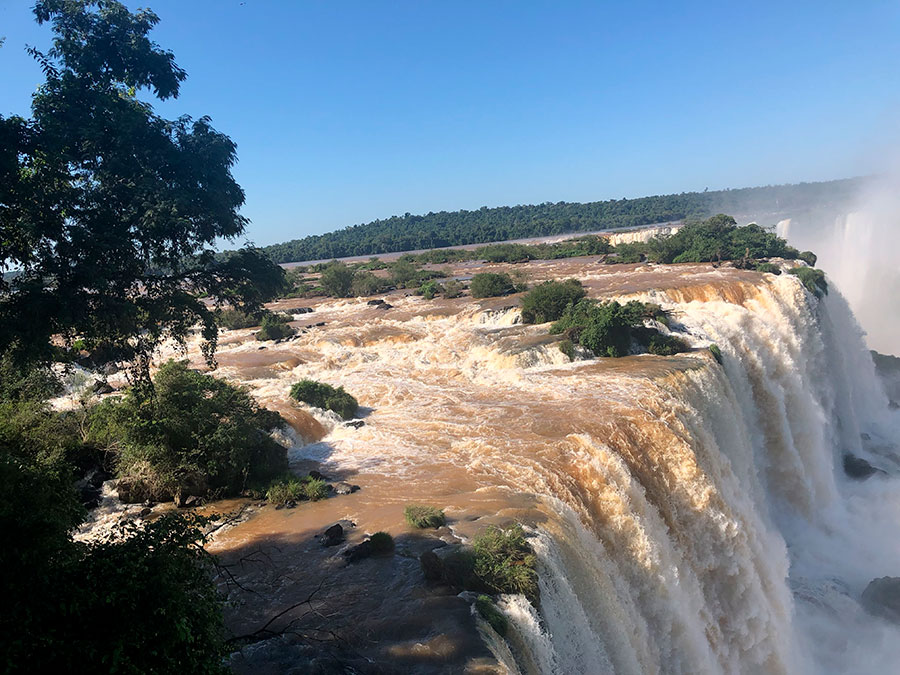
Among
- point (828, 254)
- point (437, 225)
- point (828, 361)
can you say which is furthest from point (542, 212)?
point (828, 361)

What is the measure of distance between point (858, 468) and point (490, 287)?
→ 60.0 feet

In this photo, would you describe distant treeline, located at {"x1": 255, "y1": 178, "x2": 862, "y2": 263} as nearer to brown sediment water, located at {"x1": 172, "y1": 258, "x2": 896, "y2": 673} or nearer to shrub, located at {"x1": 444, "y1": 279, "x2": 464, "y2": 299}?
shrub, located at {"x1": 444, "y1": 279, "x2": 464, "y2": 299}

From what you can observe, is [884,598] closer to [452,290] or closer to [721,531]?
[721,531]

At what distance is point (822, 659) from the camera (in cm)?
1345

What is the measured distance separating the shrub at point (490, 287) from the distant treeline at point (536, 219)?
191 ft

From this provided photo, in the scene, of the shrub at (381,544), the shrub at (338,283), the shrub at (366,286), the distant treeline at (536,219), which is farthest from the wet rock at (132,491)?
the distant treeline at (536,219)

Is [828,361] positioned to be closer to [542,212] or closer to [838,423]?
[838,423]

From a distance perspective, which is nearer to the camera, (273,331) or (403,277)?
(273,331)

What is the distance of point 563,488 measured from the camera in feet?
33.8

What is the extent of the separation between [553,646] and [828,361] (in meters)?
24.6

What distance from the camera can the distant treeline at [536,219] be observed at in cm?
9362

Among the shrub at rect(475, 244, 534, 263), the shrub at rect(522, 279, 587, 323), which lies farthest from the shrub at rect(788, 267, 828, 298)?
the shrub at rect(475, 244, 534, 263)

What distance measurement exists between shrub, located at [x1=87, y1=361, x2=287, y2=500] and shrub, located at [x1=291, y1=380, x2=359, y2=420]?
348 cm

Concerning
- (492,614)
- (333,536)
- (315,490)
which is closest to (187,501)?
(315,490)
